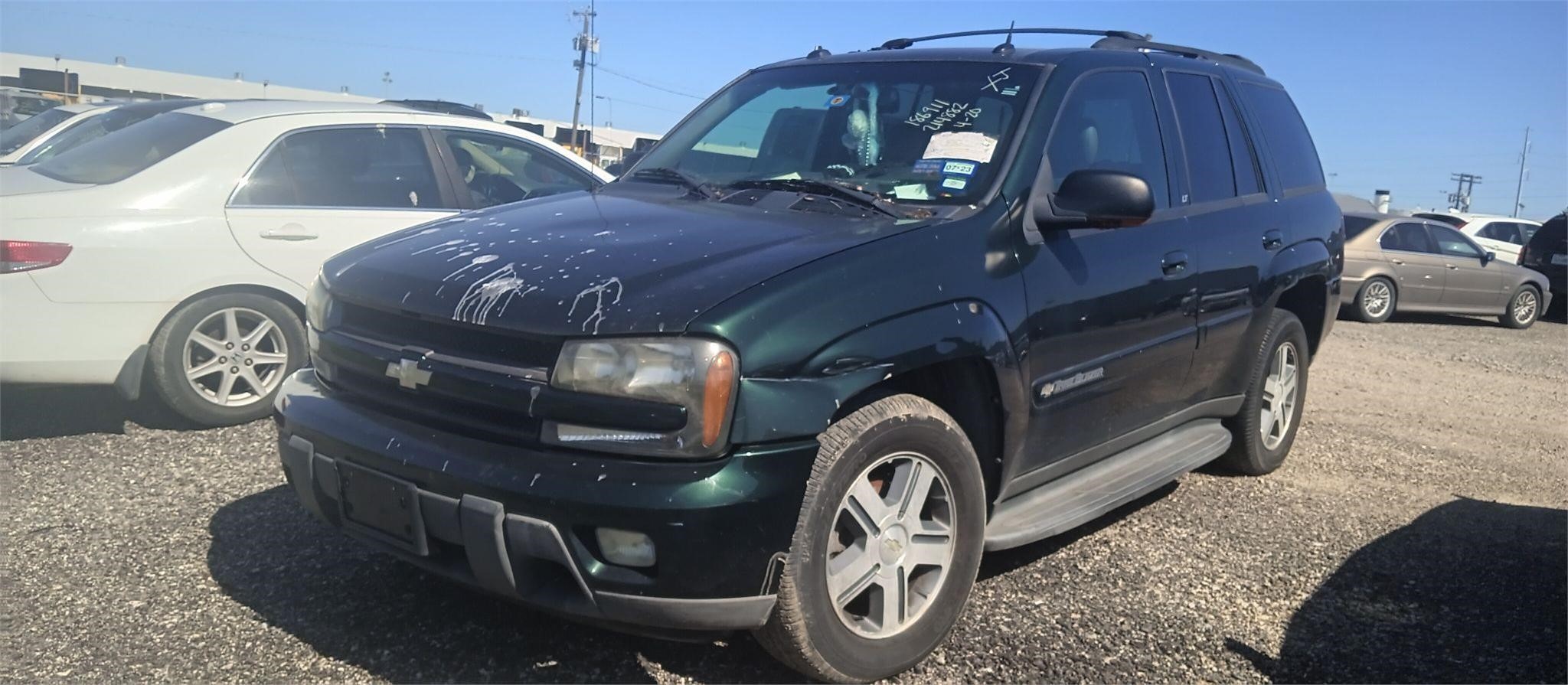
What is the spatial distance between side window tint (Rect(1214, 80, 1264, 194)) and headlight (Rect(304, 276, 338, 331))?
366cm

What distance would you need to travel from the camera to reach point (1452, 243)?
15.4 meters

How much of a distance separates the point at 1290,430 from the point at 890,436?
3562 millimetres

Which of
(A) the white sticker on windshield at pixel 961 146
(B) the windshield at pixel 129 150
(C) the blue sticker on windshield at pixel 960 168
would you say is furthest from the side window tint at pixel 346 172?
(C) the blue sticker on windshield at pixel 960 168

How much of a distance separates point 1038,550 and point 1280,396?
6.55ft

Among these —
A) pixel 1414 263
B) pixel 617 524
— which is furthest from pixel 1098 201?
pixel 1414 263

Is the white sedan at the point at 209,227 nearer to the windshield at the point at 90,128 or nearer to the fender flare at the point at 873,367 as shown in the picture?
the fender flare at the point at 873,367

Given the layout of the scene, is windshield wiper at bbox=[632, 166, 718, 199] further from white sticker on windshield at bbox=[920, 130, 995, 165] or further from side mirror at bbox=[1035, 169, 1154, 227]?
side mirror at bbox=[1035, 169, 1154, 227]

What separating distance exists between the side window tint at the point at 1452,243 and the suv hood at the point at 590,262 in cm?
1464

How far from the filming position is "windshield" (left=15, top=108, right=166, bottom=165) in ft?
27.7

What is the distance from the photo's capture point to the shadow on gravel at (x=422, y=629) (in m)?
3.17

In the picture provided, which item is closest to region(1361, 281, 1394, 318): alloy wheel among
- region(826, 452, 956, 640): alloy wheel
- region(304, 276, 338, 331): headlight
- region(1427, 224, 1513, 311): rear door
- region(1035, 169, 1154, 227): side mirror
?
region(1427, 224, 1513, 311): rear door

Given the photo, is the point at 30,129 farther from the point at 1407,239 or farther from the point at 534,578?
the point at 1407,239

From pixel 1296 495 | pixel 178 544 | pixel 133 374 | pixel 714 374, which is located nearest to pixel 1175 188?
pixel 1296 495

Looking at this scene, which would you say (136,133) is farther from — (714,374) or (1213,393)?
(1213,393)
